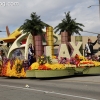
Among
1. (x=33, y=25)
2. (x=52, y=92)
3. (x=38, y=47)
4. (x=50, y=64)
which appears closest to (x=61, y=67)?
(x=50, y=64)

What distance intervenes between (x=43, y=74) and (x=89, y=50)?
22.5 ft

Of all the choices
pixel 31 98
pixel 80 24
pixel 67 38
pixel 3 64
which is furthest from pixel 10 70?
pixel 80 24

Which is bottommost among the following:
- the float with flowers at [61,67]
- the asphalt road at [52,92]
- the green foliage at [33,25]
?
the asphalt road at [52,92]

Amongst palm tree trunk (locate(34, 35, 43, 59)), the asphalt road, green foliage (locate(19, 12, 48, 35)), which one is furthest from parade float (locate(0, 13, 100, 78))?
green foliage (locate(19, 12, 48, 35))

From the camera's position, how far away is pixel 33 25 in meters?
46.6

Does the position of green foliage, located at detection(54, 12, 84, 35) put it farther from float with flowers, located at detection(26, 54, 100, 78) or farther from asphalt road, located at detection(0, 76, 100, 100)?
asphalt road, located at detection(0, 76, 100, 100)

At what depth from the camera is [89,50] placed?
2370 centimetres

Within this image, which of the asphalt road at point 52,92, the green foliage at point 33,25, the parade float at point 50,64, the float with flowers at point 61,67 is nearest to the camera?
the asphalt road at point 52,92

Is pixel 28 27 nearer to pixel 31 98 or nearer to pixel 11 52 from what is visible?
pixel 11 52

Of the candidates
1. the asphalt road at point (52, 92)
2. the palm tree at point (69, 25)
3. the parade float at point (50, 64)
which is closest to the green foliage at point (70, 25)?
the palm tree at point (69, 25)

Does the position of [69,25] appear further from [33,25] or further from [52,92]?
[52,92]

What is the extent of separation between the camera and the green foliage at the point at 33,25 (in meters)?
45.8

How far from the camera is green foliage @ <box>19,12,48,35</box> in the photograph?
45.8m

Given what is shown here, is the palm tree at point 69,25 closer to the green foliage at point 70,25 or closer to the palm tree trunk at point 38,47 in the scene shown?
the green foliage at point 70,25
